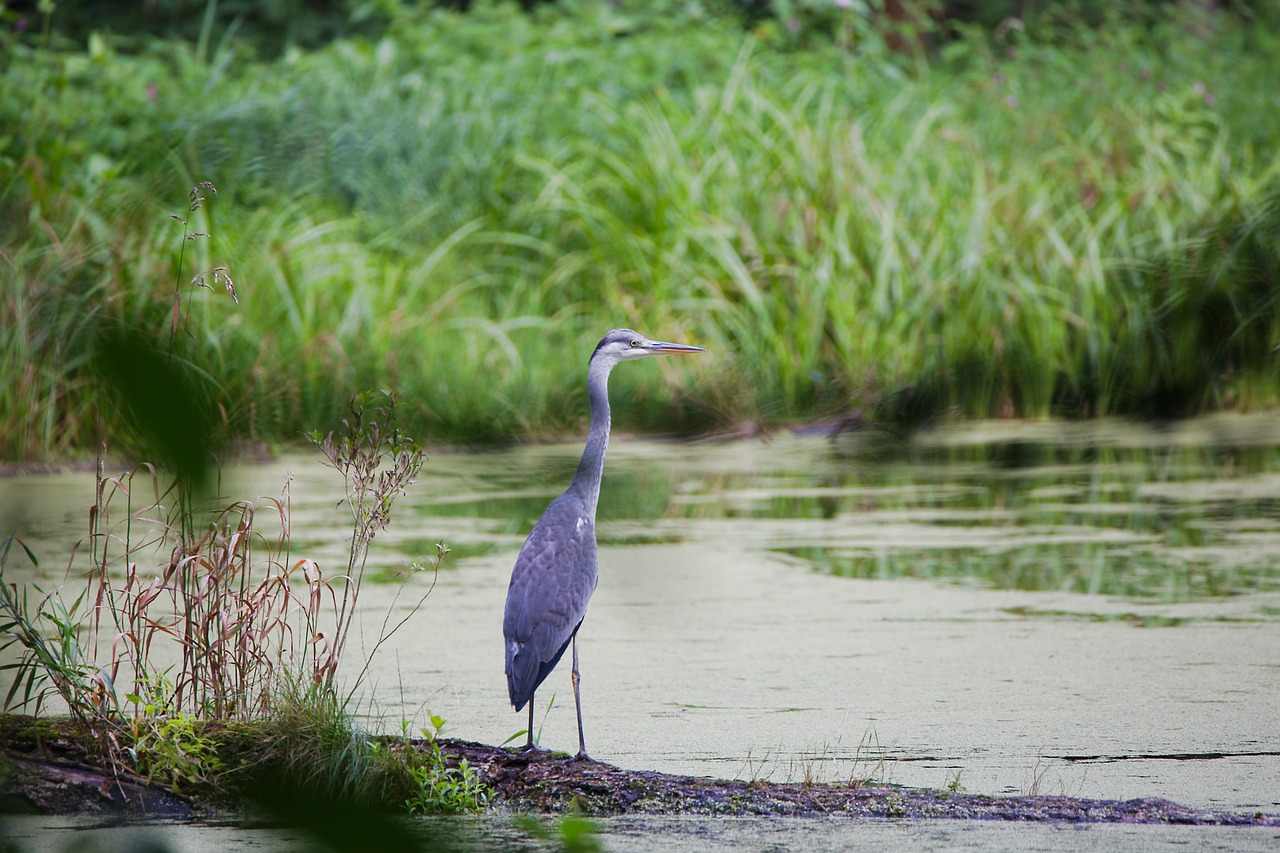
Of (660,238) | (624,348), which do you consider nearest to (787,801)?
(624,348)

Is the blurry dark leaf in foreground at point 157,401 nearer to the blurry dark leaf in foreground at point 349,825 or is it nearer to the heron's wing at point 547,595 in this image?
the blurry dark leaf in foreground at point 349,825

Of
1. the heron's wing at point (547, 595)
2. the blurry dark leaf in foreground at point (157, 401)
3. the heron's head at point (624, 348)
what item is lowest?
the heron's wing at point (547, 595)

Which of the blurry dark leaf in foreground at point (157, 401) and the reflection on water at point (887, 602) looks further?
the reflection on water at point (887, 602)

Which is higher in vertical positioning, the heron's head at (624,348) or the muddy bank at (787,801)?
the heron's head at (624,348)

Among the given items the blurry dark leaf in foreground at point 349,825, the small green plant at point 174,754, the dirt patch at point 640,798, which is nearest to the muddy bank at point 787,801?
the dirt patch at point 640,798

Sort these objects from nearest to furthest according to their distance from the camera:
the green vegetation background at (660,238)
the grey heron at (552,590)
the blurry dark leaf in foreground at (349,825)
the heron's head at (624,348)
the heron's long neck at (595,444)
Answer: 1. the blurry dark leaf in foreground at (349,825)
2. the grey heron at (552,590)
3. the heron's long neck at (595,444)
4. the heron's head at (624,348)
5. the green vegetation background at (660,238)

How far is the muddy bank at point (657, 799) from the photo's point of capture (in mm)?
2545

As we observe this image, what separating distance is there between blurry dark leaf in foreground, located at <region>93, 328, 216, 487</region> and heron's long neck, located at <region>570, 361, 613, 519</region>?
2.82m

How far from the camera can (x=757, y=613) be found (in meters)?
4.20

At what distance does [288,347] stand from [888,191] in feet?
10.6

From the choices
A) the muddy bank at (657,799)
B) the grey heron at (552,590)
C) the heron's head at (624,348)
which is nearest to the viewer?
the muddy bank at (657,799)

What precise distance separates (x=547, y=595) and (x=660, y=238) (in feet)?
16.6

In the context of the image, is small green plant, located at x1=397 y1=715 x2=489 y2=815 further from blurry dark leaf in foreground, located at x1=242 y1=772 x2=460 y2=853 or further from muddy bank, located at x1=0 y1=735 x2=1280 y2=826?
blurry dark leaf in foreground, located at x1=242 y1=772 x2=460 y2=853

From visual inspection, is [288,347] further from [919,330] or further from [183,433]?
[183,433]
